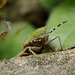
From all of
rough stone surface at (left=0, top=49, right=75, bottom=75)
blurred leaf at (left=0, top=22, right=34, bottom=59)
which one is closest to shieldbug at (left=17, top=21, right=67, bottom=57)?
rough stone surface at (left=0, top=49, right=75, bottom=75)

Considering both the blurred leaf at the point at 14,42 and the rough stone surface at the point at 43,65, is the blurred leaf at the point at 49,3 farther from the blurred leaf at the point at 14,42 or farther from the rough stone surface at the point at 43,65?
the rough stone surface at the point at 43,65

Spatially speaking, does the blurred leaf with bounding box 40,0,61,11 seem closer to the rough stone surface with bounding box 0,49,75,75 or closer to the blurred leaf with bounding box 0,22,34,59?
the blurred leaf with bounding box 0,22,34,59

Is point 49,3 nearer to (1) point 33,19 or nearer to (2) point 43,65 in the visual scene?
(1) point 33,19

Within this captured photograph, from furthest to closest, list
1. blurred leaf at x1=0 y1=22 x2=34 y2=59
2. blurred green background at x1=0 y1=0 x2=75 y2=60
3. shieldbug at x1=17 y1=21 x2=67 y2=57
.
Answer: blurred leaf at x1=0 y1=22 x2=34 y2=59
blurred green background at x1=0 y1=0 x2=75 y2=60
shieldbug at x1=17 y1=21 x2=67 y2=57

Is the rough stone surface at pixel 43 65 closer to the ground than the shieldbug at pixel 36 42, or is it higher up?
closer to the ground

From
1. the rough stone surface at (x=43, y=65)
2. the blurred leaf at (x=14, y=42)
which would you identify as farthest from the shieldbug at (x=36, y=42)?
the blurred leaf at (x=14, y=42)

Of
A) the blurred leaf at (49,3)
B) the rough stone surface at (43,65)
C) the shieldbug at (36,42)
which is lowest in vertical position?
the rough stone surface at (43,65)

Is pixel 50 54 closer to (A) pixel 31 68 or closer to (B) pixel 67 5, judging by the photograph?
(A) pixel 31 68
